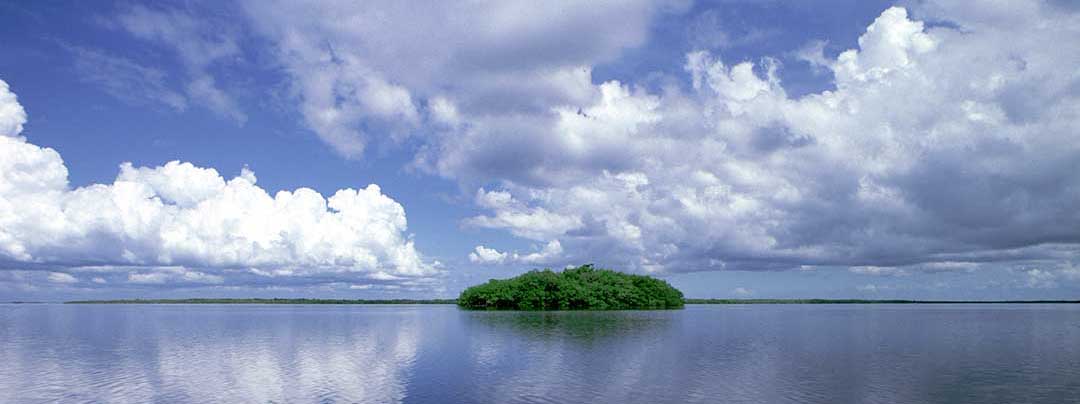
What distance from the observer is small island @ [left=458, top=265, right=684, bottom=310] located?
167750 millimetres

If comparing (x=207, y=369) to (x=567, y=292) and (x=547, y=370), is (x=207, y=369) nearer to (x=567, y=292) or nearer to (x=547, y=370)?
(x=547, y=370)

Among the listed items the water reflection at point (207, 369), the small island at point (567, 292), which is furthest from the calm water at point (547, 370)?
the small island at point (567, 292)

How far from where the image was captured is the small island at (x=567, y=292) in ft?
550

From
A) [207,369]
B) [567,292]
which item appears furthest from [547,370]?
[567,292]

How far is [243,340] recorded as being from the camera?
67.6 meters

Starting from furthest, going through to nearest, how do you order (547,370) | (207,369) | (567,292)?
(567,292) → (207,369) → (547,370)

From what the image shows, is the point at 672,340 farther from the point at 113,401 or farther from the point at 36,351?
the point at 36,351

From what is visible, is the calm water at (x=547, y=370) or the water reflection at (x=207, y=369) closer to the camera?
the calm water at (x=547, y=370)

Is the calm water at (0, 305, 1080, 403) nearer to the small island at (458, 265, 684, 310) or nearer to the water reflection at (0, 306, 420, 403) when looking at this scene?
the water reflection at (0, 306, 420, 403)

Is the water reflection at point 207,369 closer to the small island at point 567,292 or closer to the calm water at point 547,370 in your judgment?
the calm water at point 547,370

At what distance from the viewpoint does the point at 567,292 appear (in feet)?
546

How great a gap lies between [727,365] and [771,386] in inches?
346

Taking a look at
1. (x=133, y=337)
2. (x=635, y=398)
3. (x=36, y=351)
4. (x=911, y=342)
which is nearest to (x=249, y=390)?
(x=635, y=398)

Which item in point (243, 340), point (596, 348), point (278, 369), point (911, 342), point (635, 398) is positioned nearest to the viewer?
point (635, 398)
